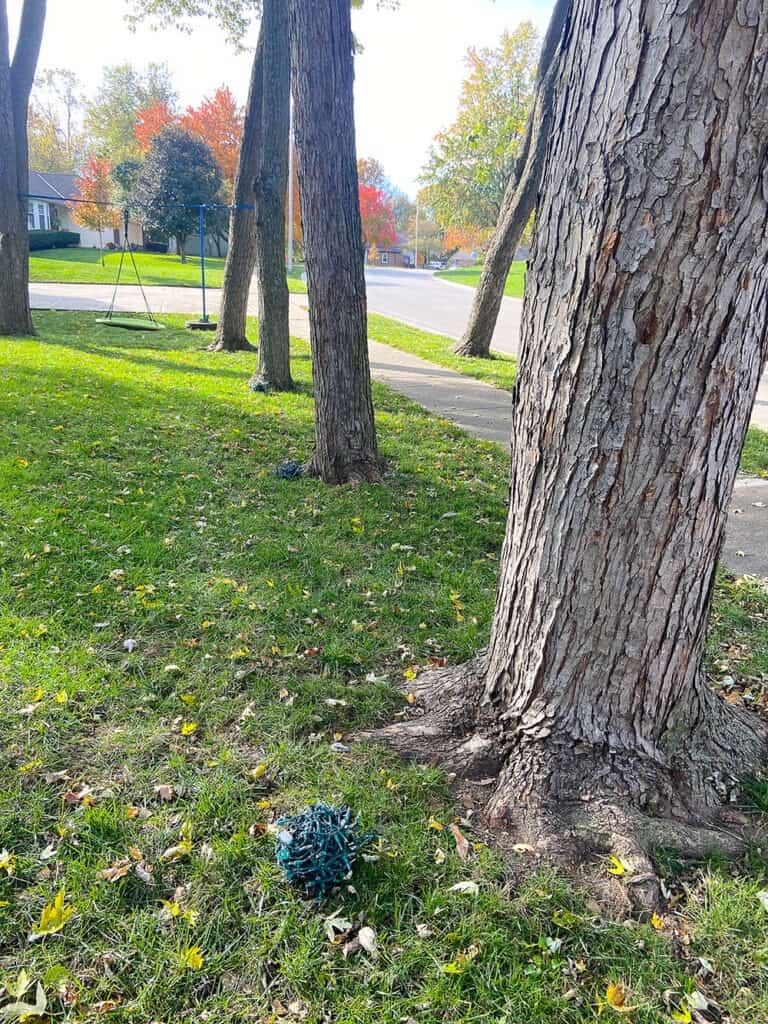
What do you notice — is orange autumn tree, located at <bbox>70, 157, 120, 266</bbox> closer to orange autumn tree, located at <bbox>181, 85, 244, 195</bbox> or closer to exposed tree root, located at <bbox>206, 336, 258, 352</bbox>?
orange autumn tree, located at <bbox>181, 85, 244, 195</bbox>

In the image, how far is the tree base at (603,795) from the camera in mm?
2037

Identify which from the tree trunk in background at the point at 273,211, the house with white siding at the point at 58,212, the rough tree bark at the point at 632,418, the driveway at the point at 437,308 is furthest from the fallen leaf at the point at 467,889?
the house with white siding at the point at 58,212

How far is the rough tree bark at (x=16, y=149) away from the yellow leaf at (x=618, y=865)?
11.7 metres

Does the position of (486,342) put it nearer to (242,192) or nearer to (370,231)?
(242,192)

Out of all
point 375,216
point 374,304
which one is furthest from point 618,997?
point 375,216

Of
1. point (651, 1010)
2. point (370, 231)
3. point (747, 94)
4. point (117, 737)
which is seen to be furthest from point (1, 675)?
point (370, 231)

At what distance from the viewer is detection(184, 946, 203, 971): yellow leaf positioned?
5.74ft

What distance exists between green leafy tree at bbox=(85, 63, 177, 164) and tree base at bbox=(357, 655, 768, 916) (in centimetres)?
5648

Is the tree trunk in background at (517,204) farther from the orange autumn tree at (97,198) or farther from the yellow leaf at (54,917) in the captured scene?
the orange autumn tree at (97,198)

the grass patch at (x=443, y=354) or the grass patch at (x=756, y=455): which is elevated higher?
the grass patch at (x=443, y=354)

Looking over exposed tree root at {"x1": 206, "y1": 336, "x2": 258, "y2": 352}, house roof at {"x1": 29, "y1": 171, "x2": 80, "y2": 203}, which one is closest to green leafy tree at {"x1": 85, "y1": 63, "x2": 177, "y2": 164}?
house roof at {"x1": 29, "y1": 171, "x2": 80, "y2": 203}

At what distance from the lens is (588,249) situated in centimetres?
178

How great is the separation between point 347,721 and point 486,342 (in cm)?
1039

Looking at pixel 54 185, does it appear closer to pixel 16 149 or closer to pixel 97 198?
pixel 97 198
